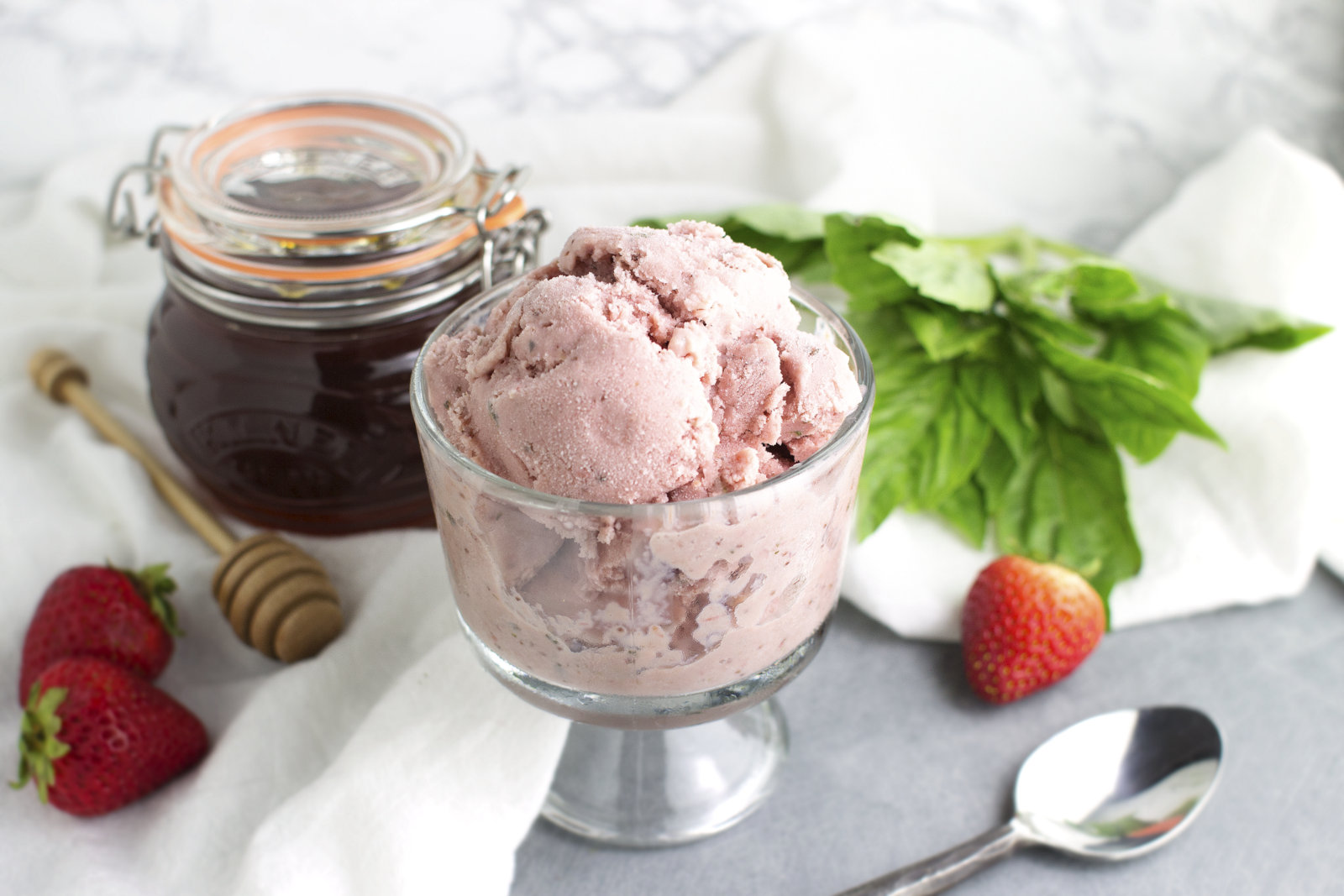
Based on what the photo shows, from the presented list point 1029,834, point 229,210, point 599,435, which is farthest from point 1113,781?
point 229,210

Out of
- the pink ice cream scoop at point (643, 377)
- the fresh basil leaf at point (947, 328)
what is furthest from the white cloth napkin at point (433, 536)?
the pink ice cream scoop at point (643, 377)

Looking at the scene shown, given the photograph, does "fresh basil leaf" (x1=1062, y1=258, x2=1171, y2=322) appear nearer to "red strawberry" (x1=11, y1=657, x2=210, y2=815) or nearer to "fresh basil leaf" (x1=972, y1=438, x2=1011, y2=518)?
"fresh basil leaf" (x1=972, y1=438, x2=1011, y2=518)

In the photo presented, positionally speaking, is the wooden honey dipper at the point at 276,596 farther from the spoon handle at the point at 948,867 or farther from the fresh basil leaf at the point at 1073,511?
the fresh basil leaf at the point at 1073,511

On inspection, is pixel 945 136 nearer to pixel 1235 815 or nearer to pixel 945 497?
pixel 945 497

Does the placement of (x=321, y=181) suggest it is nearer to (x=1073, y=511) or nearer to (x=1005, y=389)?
(x=1005, y=389)

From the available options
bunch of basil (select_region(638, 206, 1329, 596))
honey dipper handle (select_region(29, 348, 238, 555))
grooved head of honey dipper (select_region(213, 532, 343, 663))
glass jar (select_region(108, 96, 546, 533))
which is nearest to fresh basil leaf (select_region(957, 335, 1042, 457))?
bunch of basil (select_region(638, 206, 1329, 596))

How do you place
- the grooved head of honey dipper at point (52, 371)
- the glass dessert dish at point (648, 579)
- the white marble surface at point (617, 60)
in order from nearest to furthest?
the glass dessert dish at point (648, 579) < the grooved head of honey dipper at point (52, 371) < the white marble surface at point (617, 60)
